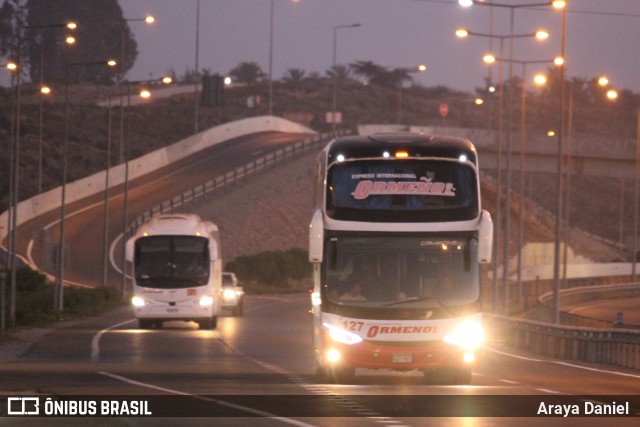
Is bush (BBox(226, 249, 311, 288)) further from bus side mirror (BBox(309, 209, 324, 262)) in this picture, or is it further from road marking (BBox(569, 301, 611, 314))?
bus side mirror (BBox(309, 209, 324, 262))

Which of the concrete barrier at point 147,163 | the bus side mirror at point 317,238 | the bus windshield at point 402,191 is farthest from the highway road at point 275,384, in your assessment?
the concrete barrier at point 147,163

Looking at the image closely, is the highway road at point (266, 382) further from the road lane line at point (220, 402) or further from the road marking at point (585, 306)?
the road marking at point (585, 306)

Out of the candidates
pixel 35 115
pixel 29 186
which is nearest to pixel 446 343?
pixel 29 186

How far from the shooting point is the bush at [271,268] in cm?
8756

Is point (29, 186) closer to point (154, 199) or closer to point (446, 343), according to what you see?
point (154, 199)

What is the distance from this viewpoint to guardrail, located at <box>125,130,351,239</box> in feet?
288

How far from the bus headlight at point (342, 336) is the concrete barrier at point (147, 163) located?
60.6 m

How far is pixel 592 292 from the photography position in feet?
276

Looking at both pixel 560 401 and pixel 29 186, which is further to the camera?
pixel 29 186

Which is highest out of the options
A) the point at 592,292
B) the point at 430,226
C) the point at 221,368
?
the point at 430,226

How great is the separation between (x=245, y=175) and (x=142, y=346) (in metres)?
65.1

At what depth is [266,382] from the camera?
941 inches

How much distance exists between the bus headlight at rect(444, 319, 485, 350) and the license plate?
61cm

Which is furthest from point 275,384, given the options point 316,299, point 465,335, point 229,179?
point 229,179
